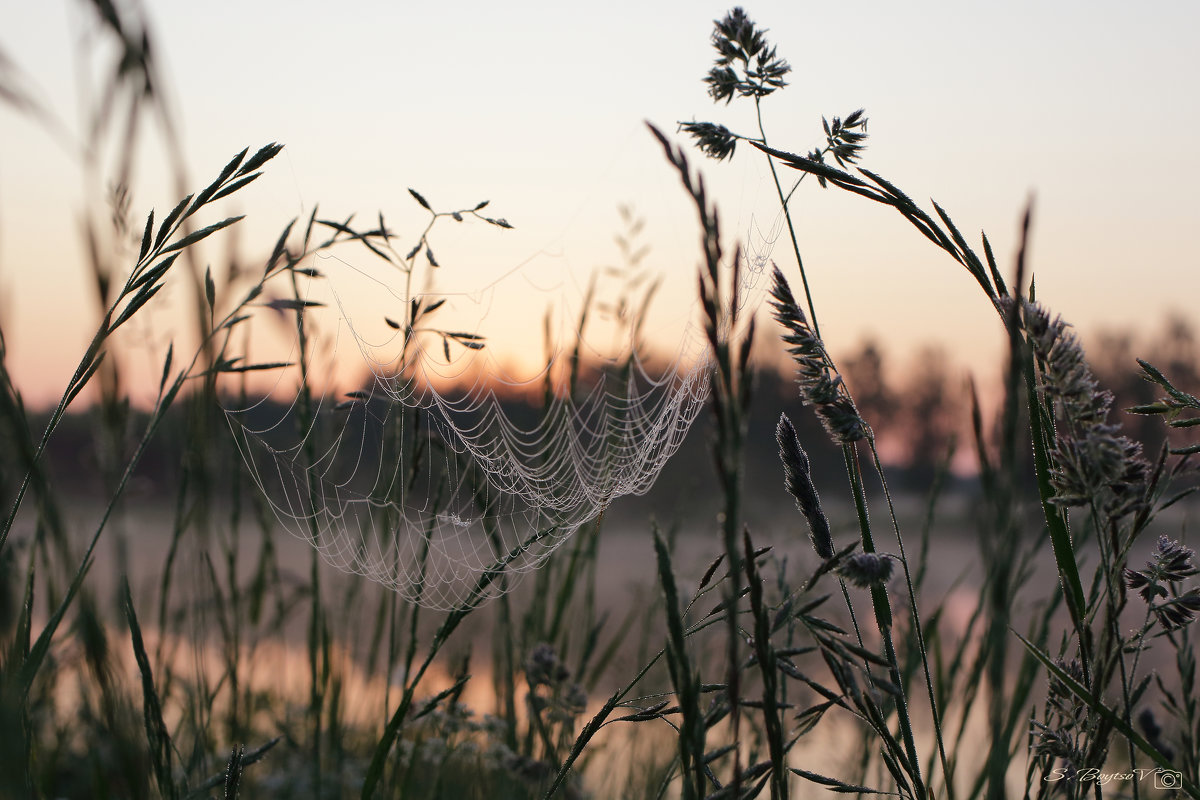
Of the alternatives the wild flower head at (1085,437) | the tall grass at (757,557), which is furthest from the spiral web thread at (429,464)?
the wild flower head at (1085,437)

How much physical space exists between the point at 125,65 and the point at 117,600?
0.52 metres

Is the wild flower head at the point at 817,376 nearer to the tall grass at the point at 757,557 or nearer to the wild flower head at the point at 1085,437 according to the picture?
the tall grass at the point at 757,557

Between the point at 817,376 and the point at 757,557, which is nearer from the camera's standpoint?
the point at 817,376

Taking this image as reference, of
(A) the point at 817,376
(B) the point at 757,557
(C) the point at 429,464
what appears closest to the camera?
(A) the point at 817,376

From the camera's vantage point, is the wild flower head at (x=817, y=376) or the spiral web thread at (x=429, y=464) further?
the spiral web thread at (x=429, y=464)

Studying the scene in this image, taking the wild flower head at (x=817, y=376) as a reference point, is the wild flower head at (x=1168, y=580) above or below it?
below

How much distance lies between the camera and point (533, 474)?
360cm

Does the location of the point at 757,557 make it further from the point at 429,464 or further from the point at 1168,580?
the point at 429,464

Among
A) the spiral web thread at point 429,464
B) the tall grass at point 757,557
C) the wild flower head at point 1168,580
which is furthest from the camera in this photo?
the spiral web thread at point 429,464

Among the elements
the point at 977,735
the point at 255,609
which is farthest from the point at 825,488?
the point at 255,609

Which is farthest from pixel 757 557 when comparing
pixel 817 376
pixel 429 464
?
pixel 429 464

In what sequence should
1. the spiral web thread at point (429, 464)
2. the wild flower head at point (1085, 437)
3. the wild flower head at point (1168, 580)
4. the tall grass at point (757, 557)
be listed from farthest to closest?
the spiral web thread at point (429, 464) → the wild flower head at point (1168, 580) → the wild flower head at point (1085, 437) → the tall grass at point (757, 557)

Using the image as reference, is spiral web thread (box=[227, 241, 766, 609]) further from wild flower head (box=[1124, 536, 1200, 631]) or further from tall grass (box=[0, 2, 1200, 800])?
wild flower head (box=[1124, 536, 1200, 631])

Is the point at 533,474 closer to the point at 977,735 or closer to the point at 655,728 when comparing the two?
the point at 655,728
